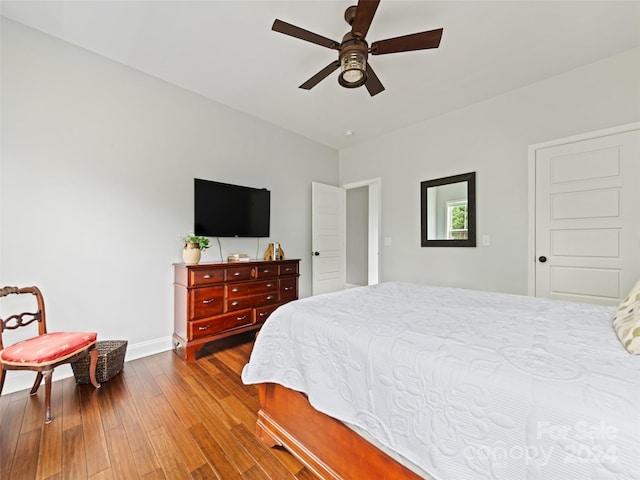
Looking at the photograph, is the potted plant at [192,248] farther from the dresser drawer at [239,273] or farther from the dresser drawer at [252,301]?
the dresser drawer at [252,301]

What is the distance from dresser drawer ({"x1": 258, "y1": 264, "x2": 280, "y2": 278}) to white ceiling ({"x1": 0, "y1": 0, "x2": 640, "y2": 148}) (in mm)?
1943

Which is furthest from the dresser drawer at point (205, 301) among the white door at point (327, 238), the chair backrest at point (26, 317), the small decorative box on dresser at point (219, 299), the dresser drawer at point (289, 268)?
the white door at point (327, 238)

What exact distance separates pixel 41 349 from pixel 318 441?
6.01 feet

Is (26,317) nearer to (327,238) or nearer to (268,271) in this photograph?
(268,271)

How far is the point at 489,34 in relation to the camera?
6.89ft

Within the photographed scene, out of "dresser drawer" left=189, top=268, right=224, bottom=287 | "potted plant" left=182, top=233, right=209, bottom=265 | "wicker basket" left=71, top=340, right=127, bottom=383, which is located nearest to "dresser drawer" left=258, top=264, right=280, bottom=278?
"dresser drawer" left=189, top=268, right=224, bottom=287

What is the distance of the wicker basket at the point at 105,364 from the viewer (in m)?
2.10

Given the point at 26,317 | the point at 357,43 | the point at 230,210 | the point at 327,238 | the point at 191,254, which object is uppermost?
the point at 357,43

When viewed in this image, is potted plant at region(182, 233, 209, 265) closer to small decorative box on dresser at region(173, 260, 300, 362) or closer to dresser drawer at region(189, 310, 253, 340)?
small decorative box on dresser at region(173, 260, 300, 362)

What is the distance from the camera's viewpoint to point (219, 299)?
8.92ft

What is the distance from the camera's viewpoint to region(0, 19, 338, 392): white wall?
6.79ft

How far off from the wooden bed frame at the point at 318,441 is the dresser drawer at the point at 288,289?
180 cm

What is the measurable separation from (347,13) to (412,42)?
1.55 ft

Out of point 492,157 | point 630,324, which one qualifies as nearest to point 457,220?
point 492,157
